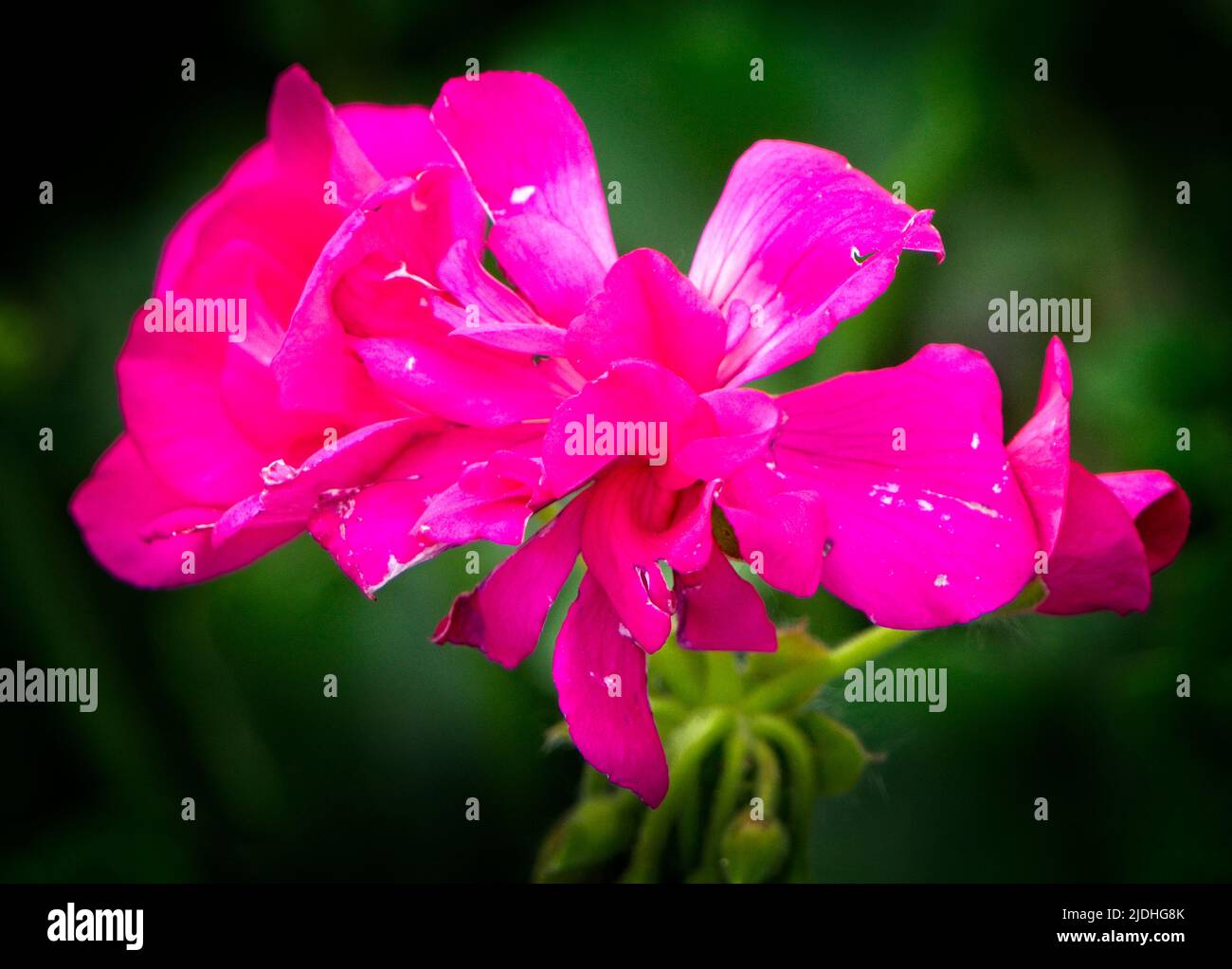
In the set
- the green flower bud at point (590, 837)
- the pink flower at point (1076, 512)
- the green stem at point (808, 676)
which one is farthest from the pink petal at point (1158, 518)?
the green flower bud at point (590, 837)

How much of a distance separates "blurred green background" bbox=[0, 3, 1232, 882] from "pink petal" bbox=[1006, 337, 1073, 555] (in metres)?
0.23

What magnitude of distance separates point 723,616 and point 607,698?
0.05 m

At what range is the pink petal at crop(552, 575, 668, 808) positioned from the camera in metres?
0.43

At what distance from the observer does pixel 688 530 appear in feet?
1.31

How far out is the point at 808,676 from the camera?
54cm

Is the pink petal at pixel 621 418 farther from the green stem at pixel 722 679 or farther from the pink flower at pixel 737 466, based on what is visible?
the green stem at pixel 722 679

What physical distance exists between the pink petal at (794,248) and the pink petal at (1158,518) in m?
0.11

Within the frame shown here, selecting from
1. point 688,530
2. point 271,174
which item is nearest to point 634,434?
point 688,530

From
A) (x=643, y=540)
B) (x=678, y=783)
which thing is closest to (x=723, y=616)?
(x=643, y=540)

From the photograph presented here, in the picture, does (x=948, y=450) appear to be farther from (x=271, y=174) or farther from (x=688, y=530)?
(x=271, y=174)

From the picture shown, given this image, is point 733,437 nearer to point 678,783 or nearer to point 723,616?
point 723,616

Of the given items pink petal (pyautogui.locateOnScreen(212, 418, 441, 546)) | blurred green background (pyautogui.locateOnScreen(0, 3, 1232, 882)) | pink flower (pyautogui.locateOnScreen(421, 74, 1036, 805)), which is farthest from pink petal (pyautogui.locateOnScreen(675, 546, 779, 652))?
blurred green background (pyautogui.locateOnScreen(0, 3, 1232, 882))

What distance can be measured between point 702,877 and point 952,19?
53 cm

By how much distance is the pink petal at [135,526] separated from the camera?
498 millimetres
